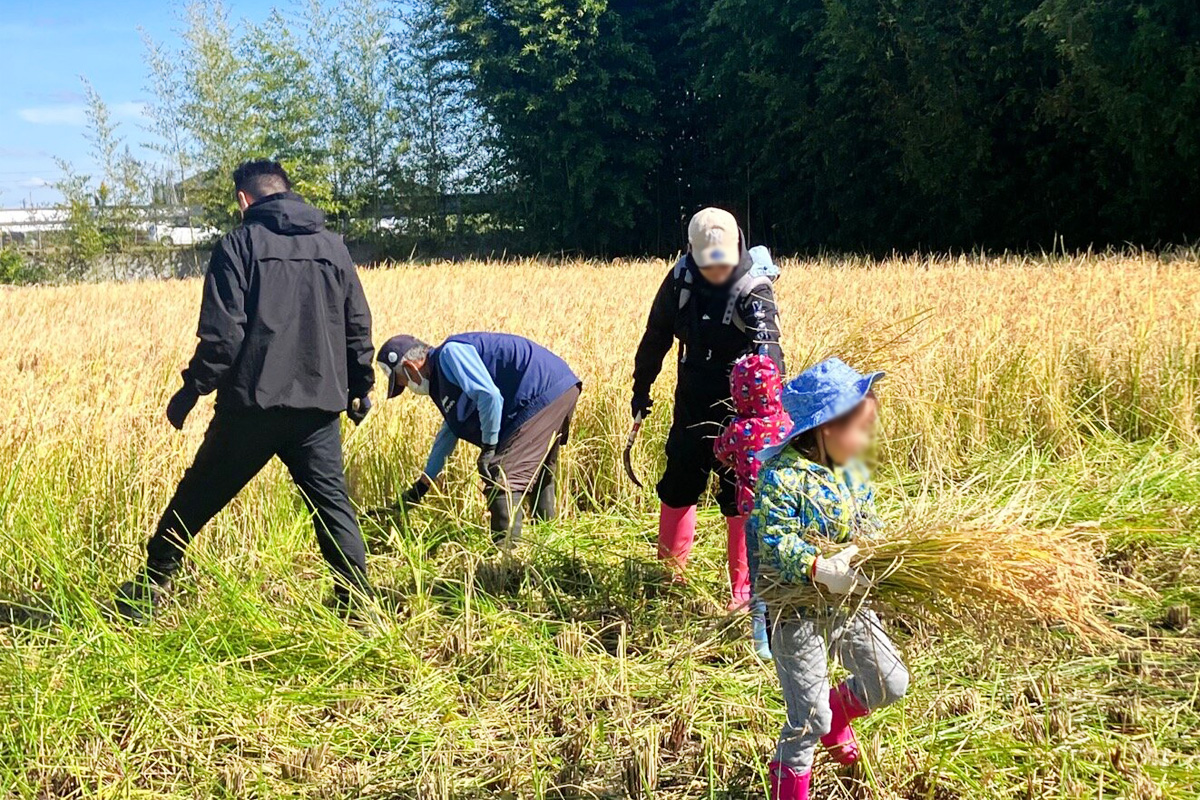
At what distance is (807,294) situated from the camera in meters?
9.65

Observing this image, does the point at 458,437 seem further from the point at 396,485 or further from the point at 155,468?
the point at 155,468

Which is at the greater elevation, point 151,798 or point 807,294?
point 807,294

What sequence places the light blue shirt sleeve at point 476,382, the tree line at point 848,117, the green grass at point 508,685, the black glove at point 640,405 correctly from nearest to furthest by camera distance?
the green grass at point 508,685, the black glove at point 640,405, the light blue shirt sleeve at point 476,382, the tree line at point 848,117

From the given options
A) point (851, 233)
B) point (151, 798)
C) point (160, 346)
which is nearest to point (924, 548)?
point (151, 798)

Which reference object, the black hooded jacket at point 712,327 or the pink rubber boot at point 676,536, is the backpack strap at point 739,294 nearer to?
the black hooded jacket at point 712,327

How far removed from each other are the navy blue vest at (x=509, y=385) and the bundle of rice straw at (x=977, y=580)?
204 cm

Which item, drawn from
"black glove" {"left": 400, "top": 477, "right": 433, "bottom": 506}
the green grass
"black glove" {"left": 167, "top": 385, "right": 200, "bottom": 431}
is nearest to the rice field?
the green grass

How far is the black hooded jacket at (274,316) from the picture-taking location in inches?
131

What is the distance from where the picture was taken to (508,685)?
122 inches

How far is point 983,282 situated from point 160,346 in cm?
726

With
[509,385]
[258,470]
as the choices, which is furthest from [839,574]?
[509,385]

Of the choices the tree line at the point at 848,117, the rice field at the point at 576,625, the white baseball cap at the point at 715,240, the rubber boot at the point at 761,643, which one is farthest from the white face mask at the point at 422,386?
the tree line at the point at 848,117

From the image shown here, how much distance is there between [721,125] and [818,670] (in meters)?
25.3

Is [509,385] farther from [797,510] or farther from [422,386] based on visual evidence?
[797,510]
